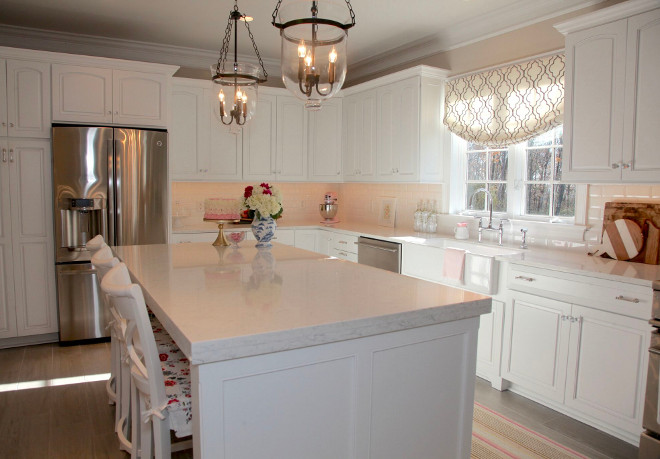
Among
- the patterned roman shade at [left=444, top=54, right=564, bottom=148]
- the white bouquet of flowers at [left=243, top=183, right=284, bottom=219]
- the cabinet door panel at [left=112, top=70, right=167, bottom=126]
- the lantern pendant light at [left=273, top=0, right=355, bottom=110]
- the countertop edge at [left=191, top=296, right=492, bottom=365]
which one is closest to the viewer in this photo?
the countertop edge at [left=191, top=296, right=492, bottom=365]

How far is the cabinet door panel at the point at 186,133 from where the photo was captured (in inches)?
195

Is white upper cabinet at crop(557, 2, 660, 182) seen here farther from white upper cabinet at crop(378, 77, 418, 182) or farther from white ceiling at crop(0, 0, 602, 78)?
white upper cabinet at crop(378, 77, 418, 182)

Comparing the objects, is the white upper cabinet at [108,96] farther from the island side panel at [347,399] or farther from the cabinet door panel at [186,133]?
the island side panel at [347,399]

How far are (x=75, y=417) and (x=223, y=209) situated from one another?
5.09 ft

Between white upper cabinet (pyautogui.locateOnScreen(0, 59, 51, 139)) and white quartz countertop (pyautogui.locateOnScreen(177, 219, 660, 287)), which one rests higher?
white upper cabinet (pyautogui.locateOnScreen(0, 59, 51, 139))

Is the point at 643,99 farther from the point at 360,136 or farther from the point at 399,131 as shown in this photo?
Result: the point at 360,136

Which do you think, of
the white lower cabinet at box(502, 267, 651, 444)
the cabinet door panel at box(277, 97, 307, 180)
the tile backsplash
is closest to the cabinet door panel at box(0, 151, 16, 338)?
the tile backsplash

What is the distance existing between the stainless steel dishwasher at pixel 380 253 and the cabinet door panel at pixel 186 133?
1.89 m

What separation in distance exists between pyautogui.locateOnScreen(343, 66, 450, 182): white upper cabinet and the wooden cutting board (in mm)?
1717

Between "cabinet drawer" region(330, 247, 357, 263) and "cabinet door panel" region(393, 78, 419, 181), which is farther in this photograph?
"cabinet drawer" region(330, 247, 357, 263)

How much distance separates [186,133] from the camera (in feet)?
16.5

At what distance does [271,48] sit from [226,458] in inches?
180

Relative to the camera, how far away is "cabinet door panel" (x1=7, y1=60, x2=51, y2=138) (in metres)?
4.05

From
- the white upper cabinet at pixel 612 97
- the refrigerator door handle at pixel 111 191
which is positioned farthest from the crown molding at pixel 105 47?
the white upper cabinet at pixel 612 97
